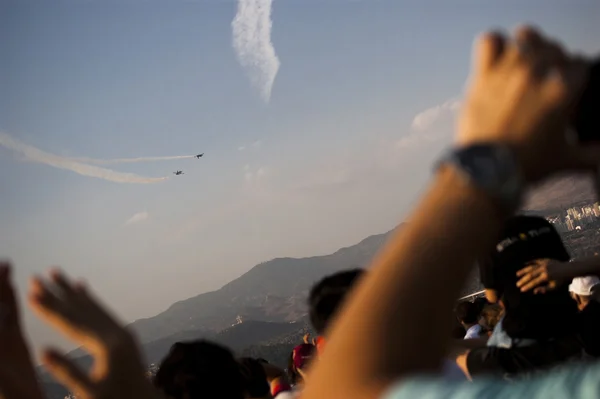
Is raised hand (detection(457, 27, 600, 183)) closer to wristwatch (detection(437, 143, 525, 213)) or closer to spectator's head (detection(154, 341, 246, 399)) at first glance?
wristwatch (detection(437, 143, 525, 213))

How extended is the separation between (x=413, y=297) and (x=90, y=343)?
1.40m

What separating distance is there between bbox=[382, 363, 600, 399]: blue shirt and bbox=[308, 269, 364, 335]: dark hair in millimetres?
3148

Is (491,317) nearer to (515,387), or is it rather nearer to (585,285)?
(585,285)

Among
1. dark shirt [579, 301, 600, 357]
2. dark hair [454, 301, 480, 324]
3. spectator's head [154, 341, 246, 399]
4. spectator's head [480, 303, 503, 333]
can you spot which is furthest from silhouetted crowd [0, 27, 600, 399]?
dark hair [454, 301, 480, 324]

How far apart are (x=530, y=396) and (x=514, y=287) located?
3501 millimetres

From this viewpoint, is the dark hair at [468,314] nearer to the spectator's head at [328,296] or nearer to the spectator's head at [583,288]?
the spectator's head at [583,288]

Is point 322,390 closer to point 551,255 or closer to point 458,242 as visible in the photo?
point 458,242

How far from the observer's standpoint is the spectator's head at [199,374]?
140 inches

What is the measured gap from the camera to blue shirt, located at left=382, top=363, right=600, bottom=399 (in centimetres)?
110

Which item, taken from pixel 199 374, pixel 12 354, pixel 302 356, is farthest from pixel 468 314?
pixel 12 354

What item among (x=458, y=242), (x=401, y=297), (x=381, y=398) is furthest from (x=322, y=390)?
(x=458, y=242)

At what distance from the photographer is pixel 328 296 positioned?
14.6 feet

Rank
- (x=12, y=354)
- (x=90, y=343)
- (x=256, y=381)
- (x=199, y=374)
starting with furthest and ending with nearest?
(x=256, y=381)
(x=199, y=374)
(x=12, y=354)
(x=90, y=343)

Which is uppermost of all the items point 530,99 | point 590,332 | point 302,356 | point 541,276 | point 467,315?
point 530,99
